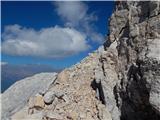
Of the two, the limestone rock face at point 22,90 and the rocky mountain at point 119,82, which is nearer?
the rocky mountain at point 119,82

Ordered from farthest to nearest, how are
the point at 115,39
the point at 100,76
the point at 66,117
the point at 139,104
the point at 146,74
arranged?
the point at 115,39 < the point at 100,76 < the point at 66,117 < the point at 139,104 < the point at 146,74

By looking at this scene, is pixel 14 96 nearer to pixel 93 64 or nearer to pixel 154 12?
pixel 93 64

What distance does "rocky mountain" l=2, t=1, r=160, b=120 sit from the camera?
27502mm

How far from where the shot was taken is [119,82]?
33.1 meters

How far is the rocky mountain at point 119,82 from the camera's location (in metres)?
27.5

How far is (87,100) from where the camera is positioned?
3547 centimetres

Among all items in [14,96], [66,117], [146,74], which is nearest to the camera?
[146,74]

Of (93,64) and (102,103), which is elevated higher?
(93,64)

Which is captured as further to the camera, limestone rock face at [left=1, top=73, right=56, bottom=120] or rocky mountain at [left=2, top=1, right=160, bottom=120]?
limestone rock face at [left=1, top=73, right=56, bottom=120]

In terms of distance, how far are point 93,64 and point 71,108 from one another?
8.72 meters

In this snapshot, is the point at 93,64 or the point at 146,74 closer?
the point at 146,74

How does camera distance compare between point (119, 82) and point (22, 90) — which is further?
point (22, 90)

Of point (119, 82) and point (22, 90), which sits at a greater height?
point (22, 90)

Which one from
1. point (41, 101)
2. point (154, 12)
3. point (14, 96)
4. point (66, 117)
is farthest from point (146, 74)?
point (14, 96)
